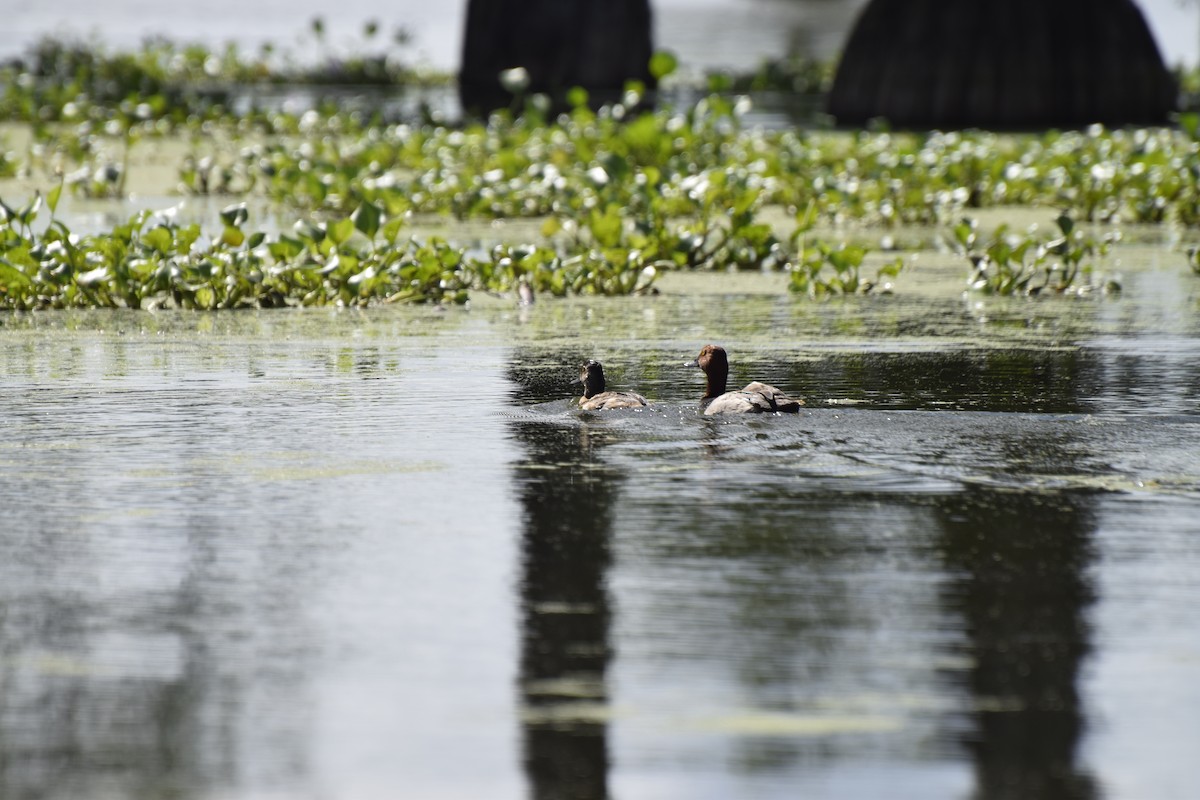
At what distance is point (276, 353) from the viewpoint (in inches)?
281

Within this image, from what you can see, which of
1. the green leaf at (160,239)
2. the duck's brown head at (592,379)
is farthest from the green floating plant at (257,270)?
the duck's brown head at (592,379)

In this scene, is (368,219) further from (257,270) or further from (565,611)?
(565,611)

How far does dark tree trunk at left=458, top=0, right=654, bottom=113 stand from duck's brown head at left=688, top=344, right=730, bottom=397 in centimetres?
1733

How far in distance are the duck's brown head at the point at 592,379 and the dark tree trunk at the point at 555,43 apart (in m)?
17.4

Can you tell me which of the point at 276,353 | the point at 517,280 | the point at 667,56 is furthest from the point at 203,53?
the point at 276,353

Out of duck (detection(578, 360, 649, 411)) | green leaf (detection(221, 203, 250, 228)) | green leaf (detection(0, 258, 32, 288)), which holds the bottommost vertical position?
duck (detection(578, 360, 649, 411))

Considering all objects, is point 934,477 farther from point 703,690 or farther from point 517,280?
point 517,280

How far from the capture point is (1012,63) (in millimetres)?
18703

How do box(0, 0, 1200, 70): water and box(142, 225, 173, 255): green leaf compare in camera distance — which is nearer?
box(142, 225, 173, 255): green leaf

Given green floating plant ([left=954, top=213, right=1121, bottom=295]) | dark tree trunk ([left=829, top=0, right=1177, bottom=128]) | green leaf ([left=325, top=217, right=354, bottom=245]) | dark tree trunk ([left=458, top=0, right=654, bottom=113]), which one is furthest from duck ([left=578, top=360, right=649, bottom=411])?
dark tree trunk ([left=458, top=0, right=654, bottom=113])

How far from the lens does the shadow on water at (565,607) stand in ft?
10.4

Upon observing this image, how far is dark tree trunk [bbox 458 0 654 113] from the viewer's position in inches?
918

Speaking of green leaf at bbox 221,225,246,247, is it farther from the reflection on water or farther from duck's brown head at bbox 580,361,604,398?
the reflection on water

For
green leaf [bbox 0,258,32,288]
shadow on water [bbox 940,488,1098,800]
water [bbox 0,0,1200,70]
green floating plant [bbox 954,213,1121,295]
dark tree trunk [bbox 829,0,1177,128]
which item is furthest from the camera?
water [bbox 0,0,1200,70]
